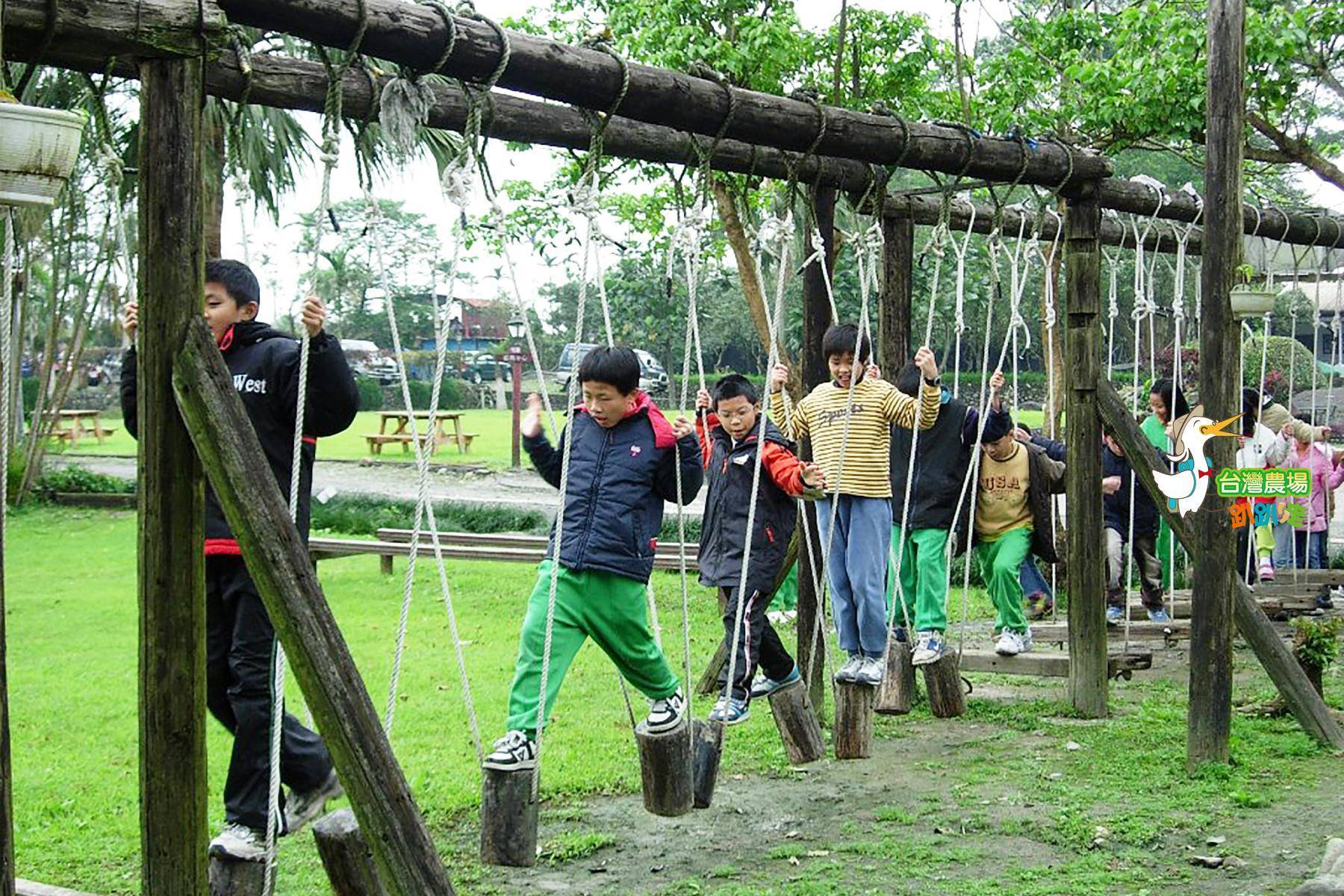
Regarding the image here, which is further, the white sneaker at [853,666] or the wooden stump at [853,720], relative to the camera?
the white sneaker at [853,666]

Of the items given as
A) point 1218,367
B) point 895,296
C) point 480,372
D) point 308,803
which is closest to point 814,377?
point 895,296

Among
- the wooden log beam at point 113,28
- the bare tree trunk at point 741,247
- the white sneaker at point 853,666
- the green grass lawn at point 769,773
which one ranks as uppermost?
the bare tree trunk at point 741,247

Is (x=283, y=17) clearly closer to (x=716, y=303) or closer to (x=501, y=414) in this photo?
(x=716, y=303)

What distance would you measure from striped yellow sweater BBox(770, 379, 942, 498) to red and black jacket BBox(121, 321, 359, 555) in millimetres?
2719

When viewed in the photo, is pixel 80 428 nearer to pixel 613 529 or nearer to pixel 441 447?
pixel 441 447

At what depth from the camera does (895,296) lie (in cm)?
725

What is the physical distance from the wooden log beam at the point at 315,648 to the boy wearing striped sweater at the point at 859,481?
3594mm

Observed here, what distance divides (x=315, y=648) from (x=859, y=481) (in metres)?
3.81

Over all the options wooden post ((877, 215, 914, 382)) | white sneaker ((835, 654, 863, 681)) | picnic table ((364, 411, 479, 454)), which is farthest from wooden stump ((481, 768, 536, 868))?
picnic table ((364, 411, 479, 454))

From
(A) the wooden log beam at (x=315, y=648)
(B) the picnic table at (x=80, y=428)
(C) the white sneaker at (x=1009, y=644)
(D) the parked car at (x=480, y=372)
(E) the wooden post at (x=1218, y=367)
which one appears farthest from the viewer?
(D) the parked car at (x=480, y=372)

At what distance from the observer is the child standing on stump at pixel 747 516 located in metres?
6.03

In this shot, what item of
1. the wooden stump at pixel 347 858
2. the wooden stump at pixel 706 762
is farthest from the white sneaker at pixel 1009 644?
the wooden stump at pixel 347 858

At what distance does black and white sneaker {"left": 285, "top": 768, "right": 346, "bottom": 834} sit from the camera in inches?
165

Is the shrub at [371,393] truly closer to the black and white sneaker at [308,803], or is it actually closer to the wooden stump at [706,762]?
the wooden stump at [706,762]
